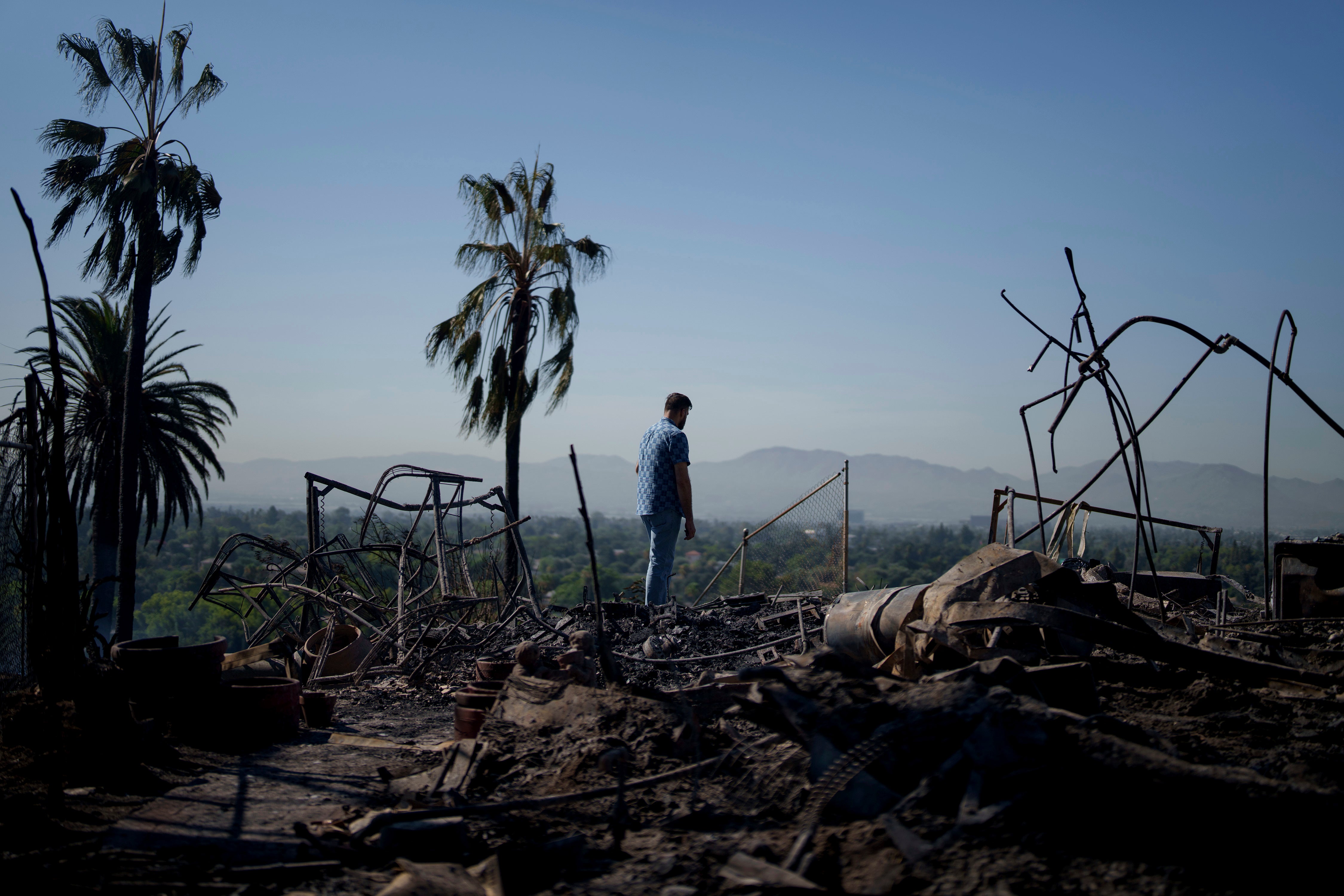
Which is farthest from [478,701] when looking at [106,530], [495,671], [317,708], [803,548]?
[106,530]

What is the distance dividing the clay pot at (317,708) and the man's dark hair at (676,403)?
4183 mm

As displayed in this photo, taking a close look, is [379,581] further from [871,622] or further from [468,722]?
[871,622]

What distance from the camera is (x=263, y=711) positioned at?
4.79 metres

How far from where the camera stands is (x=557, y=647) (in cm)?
717

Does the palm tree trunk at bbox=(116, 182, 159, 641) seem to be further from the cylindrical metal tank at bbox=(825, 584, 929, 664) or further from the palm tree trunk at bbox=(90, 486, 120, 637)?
the cylindrical metal tank at bbox=(825, 584, 929, 664)

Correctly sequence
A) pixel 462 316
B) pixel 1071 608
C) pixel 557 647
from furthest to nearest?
pixel 462 316
pixel 557 647
pixel 1071 608

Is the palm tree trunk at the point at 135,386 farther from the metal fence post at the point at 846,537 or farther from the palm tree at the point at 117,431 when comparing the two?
the metal fence post at the point at 846,537

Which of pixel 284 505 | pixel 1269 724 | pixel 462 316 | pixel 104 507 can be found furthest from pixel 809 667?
pixel 284 505

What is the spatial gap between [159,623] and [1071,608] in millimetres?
34475

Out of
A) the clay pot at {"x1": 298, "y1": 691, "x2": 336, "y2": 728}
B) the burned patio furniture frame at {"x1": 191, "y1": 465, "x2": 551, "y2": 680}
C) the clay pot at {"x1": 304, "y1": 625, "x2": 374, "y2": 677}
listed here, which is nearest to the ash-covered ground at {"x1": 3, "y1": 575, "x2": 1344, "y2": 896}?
the clay pot at {"x1": 298, "y1": 691, "x2": 336, "y2": 728}

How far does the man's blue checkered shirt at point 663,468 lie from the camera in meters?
7.95

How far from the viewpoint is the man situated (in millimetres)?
7953

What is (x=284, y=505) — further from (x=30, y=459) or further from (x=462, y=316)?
(x=30, y=459)

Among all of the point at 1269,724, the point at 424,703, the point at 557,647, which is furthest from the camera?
the point at 557,647
